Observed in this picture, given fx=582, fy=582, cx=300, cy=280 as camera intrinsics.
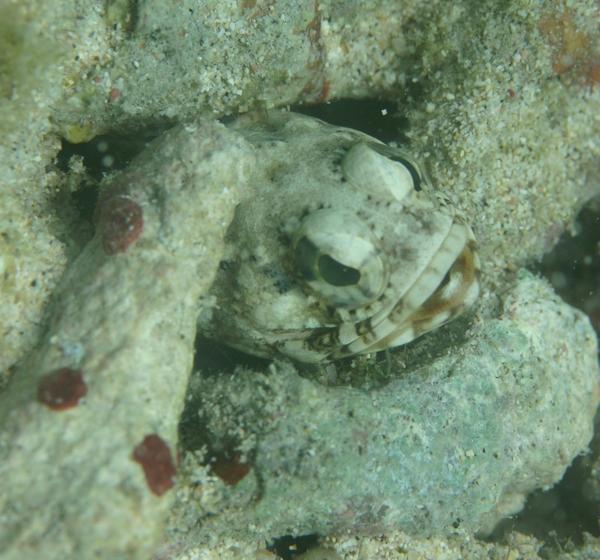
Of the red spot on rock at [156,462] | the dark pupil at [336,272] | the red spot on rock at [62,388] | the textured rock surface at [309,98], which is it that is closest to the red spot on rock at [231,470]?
the textured rock surface at [309,98]

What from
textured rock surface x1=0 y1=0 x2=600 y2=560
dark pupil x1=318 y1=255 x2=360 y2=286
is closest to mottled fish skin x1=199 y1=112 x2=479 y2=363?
dark pupil x1=318 y1=255 x2=360 y2=286

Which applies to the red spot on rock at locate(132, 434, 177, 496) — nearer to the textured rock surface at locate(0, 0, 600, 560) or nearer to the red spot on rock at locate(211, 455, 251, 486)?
the textured rock surface at locate(0, 0, 600, 560)

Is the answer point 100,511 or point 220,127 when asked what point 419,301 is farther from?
point 100,511

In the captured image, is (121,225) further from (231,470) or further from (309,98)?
(309,98)

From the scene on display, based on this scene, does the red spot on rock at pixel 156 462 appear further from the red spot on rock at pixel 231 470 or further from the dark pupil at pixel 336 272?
the dark pupil at pixel 336 272

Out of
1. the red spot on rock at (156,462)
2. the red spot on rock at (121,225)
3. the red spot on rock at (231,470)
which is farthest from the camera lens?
the red spot on rock at (231,470)
